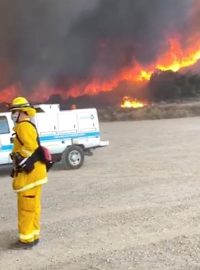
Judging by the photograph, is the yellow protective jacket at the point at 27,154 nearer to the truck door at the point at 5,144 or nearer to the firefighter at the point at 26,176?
the firefighter at the point at 26,176

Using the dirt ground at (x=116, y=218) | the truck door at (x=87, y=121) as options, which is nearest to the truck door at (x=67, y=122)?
the truck door at (x=87, y=121)

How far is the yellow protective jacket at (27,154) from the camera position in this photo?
604cm

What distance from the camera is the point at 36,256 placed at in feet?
19.0

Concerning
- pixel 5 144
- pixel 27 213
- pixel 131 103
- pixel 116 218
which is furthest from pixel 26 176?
pixel 131 103

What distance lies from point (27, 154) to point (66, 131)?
6.07m

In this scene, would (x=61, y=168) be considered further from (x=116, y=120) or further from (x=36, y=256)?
(x=116, y=120)

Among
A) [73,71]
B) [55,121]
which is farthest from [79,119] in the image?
[73,71]

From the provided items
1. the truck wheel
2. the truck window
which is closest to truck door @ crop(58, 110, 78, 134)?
the truck wheel

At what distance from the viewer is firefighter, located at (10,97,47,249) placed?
6008mm

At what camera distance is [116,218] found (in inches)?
286

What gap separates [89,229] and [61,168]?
223 inches

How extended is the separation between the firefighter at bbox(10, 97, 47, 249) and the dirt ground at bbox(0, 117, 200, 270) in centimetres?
22

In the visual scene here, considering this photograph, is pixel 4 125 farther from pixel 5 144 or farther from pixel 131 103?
pixel 131 103

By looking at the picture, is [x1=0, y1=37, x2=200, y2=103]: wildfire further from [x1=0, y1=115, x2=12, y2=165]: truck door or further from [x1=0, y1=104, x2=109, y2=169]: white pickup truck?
[x1=0, y1=115, x2=12, y2=165]: truck door
